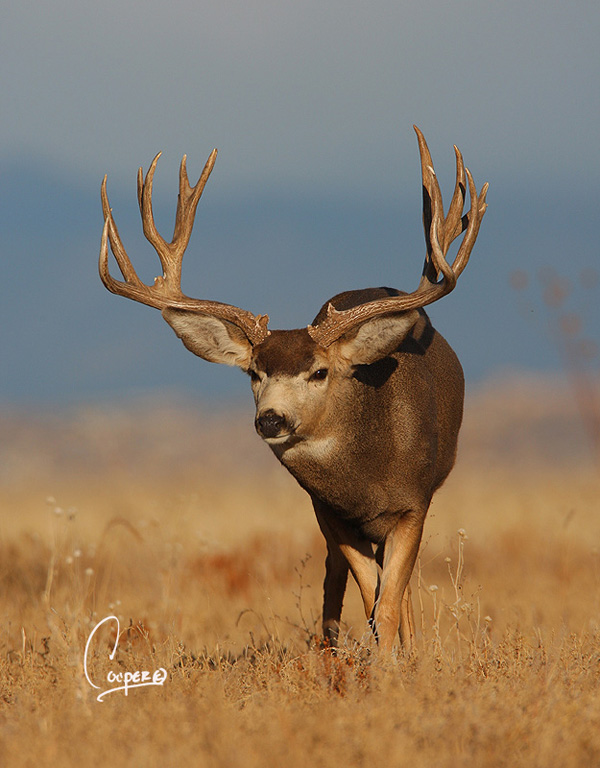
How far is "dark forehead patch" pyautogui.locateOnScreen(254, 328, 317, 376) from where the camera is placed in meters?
6.44

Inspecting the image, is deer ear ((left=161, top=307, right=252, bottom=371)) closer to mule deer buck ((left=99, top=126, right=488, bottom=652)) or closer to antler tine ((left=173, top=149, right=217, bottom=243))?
mule deer buck ((left=99, top=126, right=488, bottom=652))

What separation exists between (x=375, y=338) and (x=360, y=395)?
37 centimetres

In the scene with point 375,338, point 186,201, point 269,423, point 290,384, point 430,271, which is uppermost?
point 186,201

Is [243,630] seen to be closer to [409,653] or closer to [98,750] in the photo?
[409,653]

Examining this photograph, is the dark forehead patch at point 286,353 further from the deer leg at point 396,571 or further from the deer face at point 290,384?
the deer leg at point 396,571

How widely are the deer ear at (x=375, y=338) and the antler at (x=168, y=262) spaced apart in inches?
20.6

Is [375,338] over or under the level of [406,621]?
over

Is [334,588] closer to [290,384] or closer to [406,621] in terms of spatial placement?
[406,621]

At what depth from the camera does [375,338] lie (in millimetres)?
6691

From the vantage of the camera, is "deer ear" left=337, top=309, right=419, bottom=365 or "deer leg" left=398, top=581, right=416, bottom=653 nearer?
"deer ear" left=337, top=309, right=419, bottom=365
